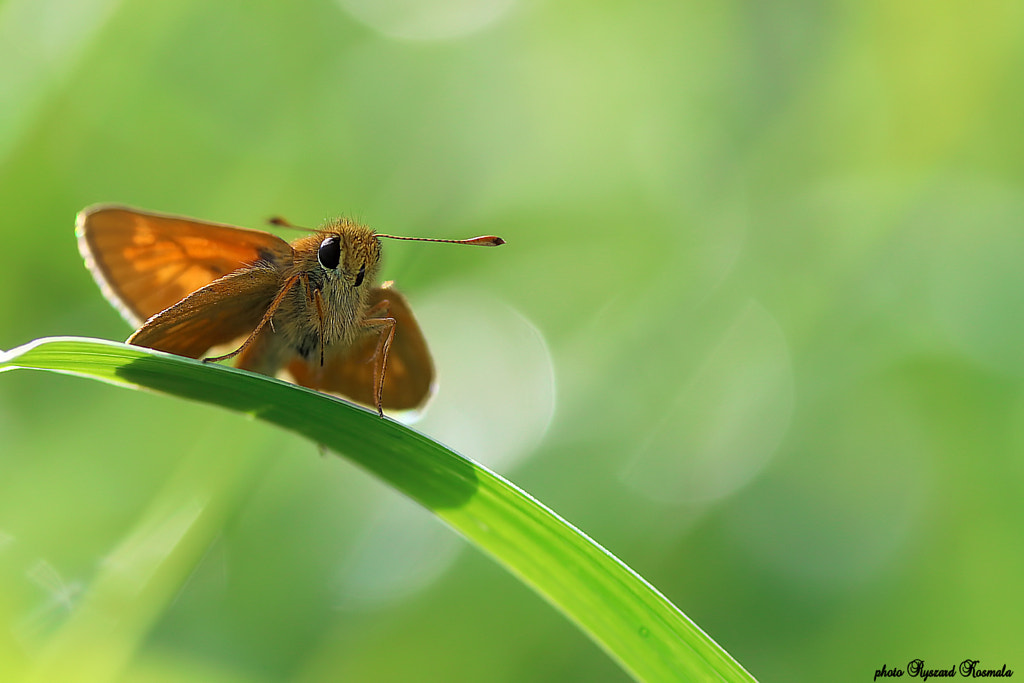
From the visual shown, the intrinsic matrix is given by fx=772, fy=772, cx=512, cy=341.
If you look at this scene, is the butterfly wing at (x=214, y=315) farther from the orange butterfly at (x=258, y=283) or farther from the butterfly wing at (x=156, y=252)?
the butterfly wing at (x=156, y=252)

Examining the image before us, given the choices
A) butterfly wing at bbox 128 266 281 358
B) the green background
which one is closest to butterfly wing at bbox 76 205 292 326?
butterfly wing at bbox 128 266 281 358

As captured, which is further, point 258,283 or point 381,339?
point 381,339

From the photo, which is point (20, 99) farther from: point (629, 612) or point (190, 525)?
point (629, 612)

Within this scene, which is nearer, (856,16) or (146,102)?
(146,102)

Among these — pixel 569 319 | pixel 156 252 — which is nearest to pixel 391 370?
pixel 156 252

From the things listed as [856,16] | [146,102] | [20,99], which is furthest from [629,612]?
[856,16]

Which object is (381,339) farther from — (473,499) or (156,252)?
(473,499)

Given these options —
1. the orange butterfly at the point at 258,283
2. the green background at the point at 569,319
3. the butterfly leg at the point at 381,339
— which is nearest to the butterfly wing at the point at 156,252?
the orange butterfly at the point at 258,283
